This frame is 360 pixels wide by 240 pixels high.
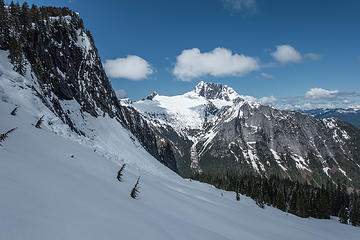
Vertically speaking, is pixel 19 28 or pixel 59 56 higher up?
pixel 59 56

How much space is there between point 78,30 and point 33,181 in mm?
64481

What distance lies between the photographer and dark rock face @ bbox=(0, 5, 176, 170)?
30.8 metres

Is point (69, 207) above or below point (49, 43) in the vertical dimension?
below

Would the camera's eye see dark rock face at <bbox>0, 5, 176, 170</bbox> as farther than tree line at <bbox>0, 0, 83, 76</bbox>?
Yes

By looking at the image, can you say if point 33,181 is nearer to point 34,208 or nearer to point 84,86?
point 34,208

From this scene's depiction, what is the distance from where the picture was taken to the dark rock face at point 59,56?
30766mm

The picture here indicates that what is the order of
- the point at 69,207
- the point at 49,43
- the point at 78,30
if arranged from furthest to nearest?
the point at 78,30 < the point at 49,43 < the point at 69,207

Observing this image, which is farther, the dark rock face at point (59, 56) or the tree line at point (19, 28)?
the dark rock face at point (59, 56)

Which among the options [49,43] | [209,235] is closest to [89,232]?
[209,235]

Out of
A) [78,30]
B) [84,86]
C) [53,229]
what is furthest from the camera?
[78,30]

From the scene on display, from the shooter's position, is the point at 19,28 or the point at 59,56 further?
the point at 59,56

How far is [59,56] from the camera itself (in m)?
43.8

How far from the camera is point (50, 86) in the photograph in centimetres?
3491

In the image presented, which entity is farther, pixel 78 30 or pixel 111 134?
pixel 78 30
